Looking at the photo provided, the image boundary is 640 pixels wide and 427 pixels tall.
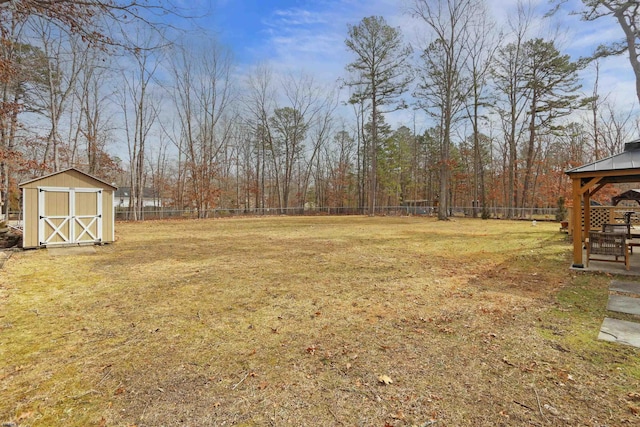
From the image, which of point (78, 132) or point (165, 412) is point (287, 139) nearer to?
point (78, 132)

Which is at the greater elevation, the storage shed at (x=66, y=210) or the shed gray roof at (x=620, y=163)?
the shed gray roof at (x=620, y=163)

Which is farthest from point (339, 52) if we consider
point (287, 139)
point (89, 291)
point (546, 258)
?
point (89, 291)

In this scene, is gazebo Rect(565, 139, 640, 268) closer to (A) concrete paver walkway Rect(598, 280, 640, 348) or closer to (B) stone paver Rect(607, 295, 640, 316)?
(A) concrete paver walkway Rect(598, 280, 640, 348)

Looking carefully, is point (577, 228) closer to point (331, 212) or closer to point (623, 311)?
point (623, 311)

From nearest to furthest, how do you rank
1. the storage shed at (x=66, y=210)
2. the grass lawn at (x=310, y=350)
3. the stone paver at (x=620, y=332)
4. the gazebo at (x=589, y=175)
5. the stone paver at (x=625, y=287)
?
A: the grass lawn at (x=310, y=350) → the stone paver at (x=620, y=332) → the stone paver at (x=625, y=287) → the gazebo at (x=589, y=175) → the storage shed at (x=66, y=210)

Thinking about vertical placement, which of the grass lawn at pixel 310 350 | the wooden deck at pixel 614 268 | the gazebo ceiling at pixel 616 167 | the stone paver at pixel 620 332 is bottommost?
the grass lawn at pixel 310 350

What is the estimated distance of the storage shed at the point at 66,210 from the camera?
25.8 ft

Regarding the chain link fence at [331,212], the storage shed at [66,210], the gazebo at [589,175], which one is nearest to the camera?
the gazebo at [589,175]

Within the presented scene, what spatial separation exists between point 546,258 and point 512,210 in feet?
56.7

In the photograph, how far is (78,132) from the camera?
19.4 meters

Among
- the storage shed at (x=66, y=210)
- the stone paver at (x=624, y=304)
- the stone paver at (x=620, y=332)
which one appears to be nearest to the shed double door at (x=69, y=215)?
the storage shed at (x=66, y=210)

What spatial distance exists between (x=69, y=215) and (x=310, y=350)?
9.19 metres

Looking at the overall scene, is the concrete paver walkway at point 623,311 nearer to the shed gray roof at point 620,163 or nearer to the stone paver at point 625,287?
the stone paver at point 625,287

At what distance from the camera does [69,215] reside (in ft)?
27.8
